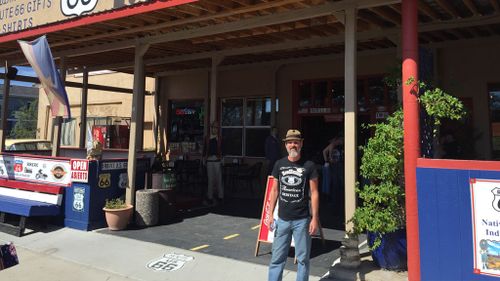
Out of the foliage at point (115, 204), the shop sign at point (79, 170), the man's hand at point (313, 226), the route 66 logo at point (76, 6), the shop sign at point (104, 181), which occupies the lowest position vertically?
the foliage at point (115, 204)

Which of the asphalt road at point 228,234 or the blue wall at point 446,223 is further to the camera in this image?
the asphalt road at point 228,234

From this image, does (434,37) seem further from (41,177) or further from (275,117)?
(41,177)

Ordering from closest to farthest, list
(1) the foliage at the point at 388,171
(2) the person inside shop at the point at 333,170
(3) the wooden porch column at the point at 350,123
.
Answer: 1. (1) the foliage at the point at 388,171
2. (3) the wooden porch column at the point at 350,123
3. (2) the person inside shop at the point at 333,170

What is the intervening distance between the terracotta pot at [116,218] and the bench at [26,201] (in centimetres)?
105

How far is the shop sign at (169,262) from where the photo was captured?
18.5 ft

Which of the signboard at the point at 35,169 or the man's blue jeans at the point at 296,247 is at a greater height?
the signboard at the point at 35,169

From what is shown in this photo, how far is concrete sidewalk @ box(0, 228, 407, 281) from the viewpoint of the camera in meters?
5.16

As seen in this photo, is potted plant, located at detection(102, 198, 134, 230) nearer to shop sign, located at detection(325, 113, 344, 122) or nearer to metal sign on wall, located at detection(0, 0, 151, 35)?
metal sign on wall, located at detection(0, 0, 151, 35)

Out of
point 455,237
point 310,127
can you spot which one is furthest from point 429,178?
point 310,127

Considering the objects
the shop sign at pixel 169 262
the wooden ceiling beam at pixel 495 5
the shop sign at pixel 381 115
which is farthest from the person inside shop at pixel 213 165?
the wooden ceiling beam at pixel 495 5

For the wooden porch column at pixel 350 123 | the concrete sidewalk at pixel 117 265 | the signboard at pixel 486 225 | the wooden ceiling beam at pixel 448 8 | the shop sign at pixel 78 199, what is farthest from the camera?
the shop sign at pixel 78 199

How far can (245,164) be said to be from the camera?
1188cm

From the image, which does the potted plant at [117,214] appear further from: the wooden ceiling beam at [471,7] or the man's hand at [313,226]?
the wooden ceiling beam at [471,7]

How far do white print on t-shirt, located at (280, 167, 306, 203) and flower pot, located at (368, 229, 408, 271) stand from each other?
1377 millimetres
